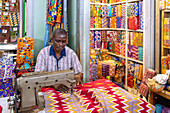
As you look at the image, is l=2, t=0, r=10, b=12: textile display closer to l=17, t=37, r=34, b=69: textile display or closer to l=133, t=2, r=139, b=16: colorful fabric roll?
l=17, t=37, r=34, b=69: textile display

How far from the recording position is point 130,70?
14.3 feet

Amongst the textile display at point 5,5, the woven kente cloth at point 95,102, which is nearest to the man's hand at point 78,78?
the woven kente cloth at point 95,102

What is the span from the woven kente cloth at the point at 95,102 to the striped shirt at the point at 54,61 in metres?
0.49

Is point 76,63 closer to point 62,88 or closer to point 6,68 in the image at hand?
point 62,88

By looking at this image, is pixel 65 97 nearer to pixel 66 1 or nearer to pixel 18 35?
pixel 66 1

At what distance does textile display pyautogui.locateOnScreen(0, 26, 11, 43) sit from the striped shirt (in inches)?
73.1

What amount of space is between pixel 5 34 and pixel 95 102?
9.34 feet

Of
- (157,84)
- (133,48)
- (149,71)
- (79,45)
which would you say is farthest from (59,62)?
(133,48)

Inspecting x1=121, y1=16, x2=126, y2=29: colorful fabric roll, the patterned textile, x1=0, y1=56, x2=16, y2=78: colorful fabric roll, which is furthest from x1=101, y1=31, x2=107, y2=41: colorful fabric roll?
the patterned textile

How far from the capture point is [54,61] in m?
2.28

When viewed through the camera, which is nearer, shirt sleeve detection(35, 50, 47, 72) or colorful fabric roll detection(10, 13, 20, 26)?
shirt sleeve detection(35, 50, 47, 72)

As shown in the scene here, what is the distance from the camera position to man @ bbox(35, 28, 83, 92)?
7.27ft

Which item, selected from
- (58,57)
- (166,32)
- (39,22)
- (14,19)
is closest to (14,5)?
(14,19)

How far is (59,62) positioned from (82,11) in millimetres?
650
